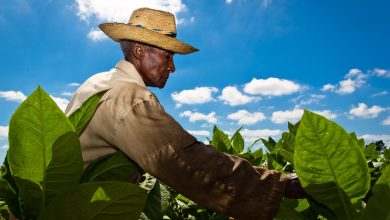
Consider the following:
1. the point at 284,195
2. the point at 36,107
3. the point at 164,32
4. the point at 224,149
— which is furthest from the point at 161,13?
the point at 36,107

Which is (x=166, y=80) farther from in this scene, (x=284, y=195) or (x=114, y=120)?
(x=284, y=195)

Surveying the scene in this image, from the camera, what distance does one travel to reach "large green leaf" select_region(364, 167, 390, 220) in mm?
1082

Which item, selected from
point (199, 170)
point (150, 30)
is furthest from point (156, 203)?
point (150, 30)

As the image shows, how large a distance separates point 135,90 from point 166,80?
927 millimetres

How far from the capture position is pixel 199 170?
1.55m

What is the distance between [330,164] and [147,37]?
1680mm

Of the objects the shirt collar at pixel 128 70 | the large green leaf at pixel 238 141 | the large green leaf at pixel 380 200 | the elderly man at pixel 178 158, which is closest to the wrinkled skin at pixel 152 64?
the shirt collar at pixel 128 70

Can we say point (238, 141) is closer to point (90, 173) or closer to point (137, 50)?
point (137, 50)

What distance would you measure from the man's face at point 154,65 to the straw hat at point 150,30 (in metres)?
0.06

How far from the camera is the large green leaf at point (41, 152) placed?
1.02m

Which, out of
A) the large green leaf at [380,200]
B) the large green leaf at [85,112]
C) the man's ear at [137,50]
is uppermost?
the man's ear at [137,50]

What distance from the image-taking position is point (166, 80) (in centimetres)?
268

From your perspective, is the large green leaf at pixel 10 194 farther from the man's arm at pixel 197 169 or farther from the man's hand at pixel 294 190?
the man's hand at pixel 294 190

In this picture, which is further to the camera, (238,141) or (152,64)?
(238,141)
